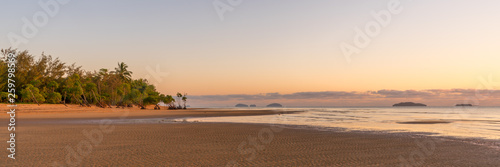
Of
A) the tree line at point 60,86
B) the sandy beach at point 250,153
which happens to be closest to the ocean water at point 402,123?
the sandy beach at point 250,153

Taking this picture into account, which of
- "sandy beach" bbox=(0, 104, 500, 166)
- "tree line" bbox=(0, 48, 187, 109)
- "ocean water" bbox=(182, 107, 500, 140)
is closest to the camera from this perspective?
"sandy beach" bbox=(0, 104, 500, 166)

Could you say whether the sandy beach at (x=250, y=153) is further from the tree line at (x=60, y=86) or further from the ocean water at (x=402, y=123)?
the tree line at (x=60, y=86)

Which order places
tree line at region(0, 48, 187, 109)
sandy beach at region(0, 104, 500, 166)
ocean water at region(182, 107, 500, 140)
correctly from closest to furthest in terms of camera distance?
sandy beach at region(0, 104, 500, 166)
ocean water at region(182, 107, 500, 140)
tree line at region(0, 48, 187, 109)

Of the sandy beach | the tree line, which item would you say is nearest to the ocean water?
the sandy beach

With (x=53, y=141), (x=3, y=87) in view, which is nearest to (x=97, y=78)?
(x=3, y=87)

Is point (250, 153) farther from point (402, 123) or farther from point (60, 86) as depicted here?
point (60, 86)

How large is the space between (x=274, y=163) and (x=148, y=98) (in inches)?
4538

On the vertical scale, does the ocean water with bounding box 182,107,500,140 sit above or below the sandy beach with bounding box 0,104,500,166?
below

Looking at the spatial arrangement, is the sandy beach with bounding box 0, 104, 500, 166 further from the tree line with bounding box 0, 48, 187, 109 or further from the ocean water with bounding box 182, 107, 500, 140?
the tree line with bounding box 0, 48, 187, 109

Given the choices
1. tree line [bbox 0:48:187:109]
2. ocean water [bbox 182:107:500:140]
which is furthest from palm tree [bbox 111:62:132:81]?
ocean water [bbox 182:107:500:140]

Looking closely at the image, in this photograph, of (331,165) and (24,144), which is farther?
(24,144)

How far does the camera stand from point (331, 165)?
A: 36.3ft

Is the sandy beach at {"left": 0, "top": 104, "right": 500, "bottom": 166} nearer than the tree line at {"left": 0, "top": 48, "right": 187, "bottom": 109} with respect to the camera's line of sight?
Yes

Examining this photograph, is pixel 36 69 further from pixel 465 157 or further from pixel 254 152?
pixel 465 157
